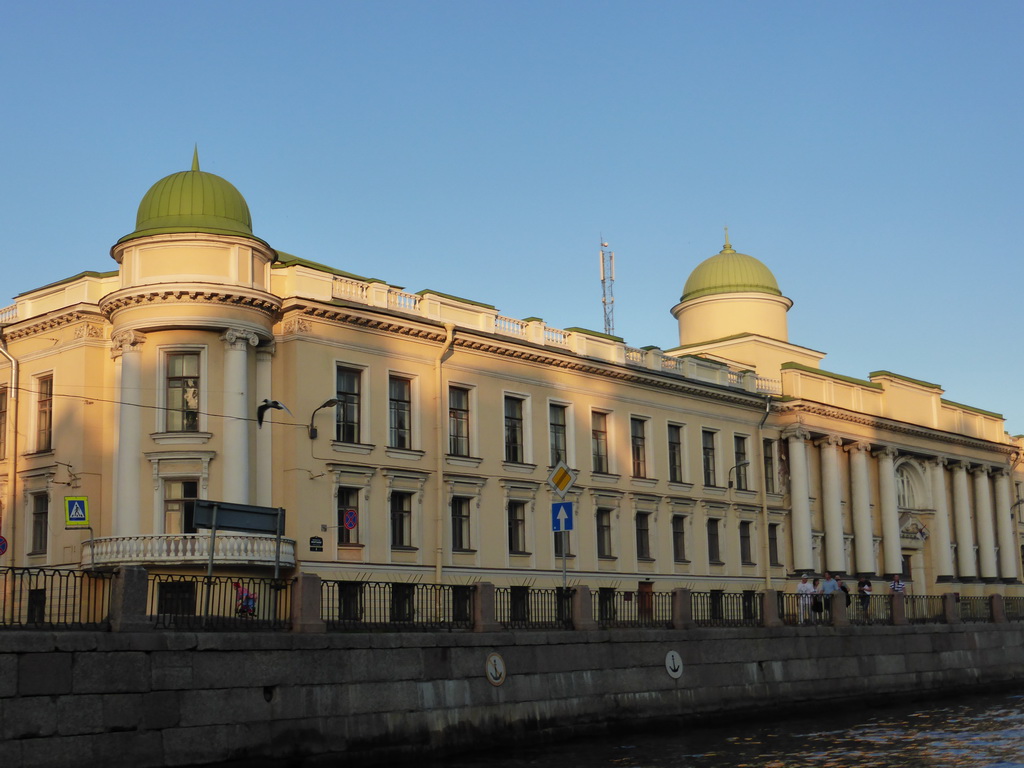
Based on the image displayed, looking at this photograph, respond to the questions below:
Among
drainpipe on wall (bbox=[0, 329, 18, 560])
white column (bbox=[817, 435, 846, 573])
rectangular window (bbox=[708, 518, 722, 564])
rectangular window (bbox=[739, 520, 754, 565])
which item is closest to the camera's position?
drainpipe on wall (bbox=[0, 329, 18, 560])

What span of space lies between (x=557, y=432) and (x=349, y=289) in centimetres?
870

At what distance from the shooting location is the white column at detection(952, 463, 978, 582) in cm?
5538

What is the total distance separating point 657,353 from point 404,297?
11689mm

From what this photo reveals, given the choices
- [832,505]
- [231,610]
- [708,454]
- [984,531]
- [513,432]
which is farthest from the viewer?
[984,531]

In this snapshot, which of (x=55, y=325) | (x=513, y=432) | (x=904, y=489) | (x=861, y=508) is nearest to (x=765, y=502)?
(x=861, y=508)

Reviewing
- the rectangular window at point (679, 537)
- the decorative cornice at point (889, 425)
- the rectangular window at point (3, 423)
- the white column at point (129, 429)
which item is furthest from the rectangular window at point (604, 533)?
the rectangular window at point (3, 423)

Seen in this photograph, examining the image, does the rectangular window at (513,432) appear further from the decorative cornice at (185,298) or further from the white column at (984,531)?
the white column at (984,531)

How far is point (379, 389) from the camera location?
33.9 meters

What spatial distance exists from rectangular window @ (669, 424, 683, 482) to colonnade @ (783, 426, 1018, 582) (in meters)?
6.04

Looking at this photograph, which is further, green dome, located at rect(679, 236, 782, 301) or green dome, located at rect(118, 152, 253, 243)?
green dome, located at rect(679, 236, 782, 301)

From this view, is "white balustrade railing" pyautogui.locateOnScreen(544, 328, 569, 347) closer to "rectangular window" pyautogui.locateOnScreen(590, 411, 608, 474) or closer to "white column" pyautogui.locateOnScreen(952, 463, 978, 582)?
"rectangular window" pyautogui.locateOnScreen(590, 411, 608, 474)

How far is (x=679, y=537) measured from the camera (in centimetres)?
4284

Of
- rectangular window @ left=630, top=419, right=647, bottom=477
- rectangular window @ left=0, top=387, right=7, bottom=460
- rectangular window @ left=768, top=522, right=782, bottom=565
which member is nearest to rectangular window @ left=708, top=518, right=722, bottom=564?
rectangular window @ left=768, top=522, right=782, bottom=565

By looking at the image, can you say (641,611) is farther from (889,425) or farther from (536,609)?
(889,425)
